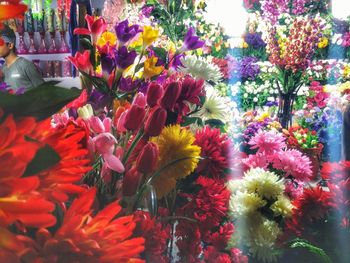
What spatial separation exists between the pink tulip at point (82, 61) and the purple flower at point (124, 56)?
46 mm

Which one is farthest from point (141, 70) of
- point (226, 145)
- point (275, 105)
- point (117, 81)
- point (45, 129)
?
point (275, 105)

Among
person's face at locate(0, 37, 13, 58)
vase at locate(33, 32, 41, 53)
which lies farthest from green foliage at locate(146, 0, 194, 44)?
person's face at locate(0, 37, 13, 58)

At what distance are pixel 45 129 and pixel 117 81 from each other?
56 centimetres

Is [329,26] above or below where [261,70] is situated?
above

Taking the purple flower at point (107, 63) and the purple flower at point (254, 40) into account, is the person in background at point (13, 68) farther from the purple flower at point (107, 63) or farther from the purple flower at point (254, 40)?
the purple flower at point (254, 40)

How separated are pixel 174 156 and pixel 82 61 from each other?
0.25 meters

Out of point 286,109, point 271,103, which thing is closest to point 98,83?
point 286,109

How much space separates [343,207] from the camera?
2.78 ft

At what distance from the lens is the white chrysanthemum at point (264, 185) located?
883mm

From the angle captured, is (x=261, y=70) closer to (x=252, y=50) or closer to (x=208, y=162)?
(x=252, y=50)

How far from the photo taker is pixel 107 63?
2.72 ft

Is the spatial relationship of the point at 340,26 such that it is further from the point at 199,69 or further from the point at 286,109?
the point at 199,69

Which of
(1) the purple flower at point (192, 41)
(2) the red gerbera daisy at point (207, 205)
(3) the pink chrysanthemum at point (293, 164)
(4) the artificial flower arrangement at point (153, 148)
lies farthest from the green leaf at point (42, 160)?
(3) the pink chrysanthemum at point (293, 164)

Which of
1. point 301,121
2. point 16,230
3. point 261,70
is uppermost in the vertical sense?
point 16,230
